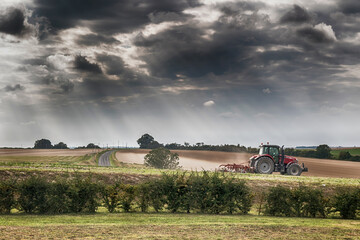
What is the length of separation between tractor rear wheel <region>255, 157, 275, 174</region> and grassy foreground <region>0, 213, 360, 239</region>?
16920 millimetres

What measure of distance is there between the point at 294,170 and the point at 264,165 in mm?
3424

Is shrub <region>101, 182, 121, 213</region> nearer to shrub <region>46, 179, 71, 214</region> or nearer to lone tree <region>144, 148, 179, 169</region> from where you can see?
shrub <region>46, 179, 71, 214</region>

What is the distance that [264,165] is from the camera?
37250 millimetres

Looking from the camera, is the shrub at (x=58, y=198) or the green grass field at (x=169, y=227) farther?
the shrub at (x=58, y=198)

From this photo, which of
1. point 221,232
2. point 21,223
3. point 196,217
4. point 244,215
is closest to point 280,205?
point 244,215

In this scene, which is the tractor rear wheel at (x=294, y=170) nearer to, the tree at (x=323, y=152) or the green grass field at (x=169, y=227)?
the green grass field at (x=169, y=227)

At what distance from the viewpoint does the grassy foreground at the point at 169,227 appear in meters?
14.6

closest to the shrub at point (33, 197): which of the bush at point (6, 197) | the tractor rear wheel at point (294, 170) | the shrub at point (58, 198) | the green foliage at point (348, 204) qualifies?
the shrub at point (58, 198)

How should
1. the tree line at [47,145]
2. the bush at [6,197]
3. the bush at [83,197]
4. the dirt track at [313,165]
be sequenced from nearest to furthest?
1. the bush at [6,197]
2. the bush at [83,197]
3. the dirt track at [313,165]
4. the tree line at [47,145]

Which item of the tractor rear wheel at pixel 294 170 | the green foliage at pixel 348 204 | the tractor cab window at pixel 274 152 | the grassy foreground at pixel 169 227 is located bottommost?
the grassy foreground at pixel 169 227

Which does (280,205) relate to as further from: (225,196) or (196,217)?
(196,217)

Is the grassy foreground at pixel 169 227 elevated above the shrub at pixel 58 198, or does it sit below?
below

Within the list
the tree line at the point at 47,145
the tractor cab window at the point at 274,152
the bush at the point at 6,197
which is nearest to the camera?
the bush at the point at 6,197

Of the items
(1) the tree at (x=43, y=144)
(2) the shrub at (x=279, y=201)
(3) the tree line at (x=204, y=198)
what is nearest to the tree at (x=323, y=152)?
(3) the tree line at (x=204, y=198)
